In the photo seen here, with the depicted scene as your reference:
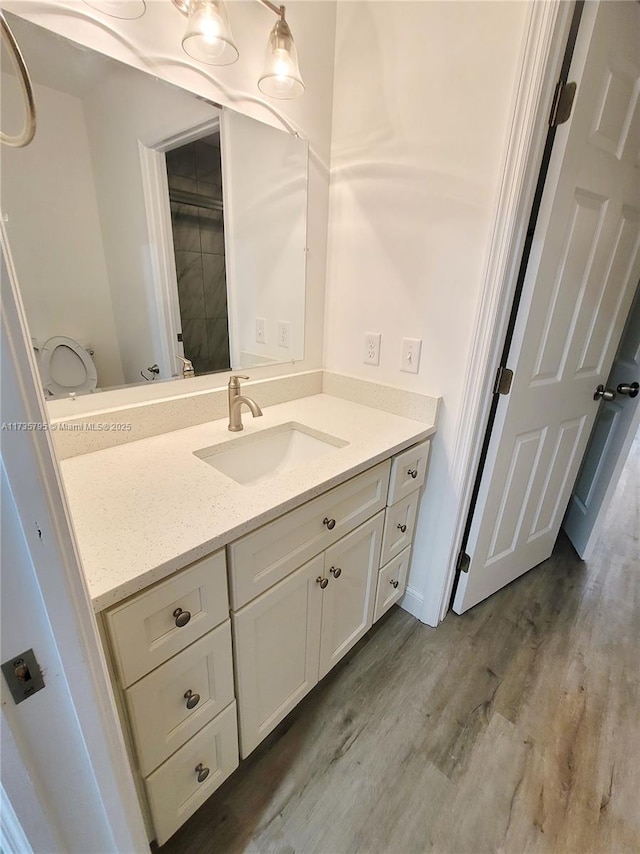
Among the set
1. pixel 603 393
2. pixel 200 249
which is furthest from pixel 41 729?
pixel 603 393

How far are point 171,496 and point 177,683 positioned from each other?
0.37 m

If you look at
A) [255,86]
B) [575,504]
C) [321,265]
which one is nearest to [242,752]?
[321,265]

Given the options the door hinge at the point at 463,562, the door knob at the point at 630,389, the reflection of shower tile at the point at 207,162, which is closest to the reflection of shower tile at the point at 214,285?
the reflection of shower tile at the point at 207,162

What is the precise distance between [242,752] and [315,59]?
2.12 m

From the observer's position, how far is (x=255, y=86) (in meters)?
1.15

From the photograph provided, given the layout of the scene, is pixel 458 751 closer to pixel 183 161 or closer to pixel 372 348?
pixel 372 348

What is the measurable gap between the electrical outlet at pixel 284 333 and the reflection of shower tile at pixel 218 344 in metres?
0.23

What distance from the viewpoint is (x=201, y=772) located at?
89 centimetres

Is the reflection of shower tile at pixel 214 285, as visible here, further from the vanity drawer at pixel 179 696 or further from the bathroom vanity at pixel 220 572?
the vanity drawer at pixel 179 696

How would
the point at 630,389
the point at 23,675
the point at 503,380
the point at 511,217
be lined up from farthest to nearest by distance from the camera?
the point at 630,389, the point at 503,380, the point at 511,217, the point at 23,675

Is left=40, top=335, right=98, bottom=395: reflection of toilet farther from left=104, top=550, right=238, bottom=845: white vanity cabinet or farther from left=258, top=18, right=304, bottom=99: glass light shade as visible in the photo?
left=258, top=18, right=304, bottom=99: glass light shade

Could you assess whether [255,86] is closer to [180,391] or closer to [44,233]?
[44,233]

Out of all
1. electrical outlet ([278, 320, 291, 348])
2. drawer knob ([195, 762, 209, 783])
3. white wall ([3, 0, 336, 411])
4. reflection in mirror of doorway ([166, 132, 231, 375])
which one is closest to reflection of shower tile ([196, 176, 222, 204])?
reflection in mirror of doorway ([166, 132, 231, 375])

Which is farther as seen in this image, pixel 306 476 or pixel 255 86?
pixel 255 86
